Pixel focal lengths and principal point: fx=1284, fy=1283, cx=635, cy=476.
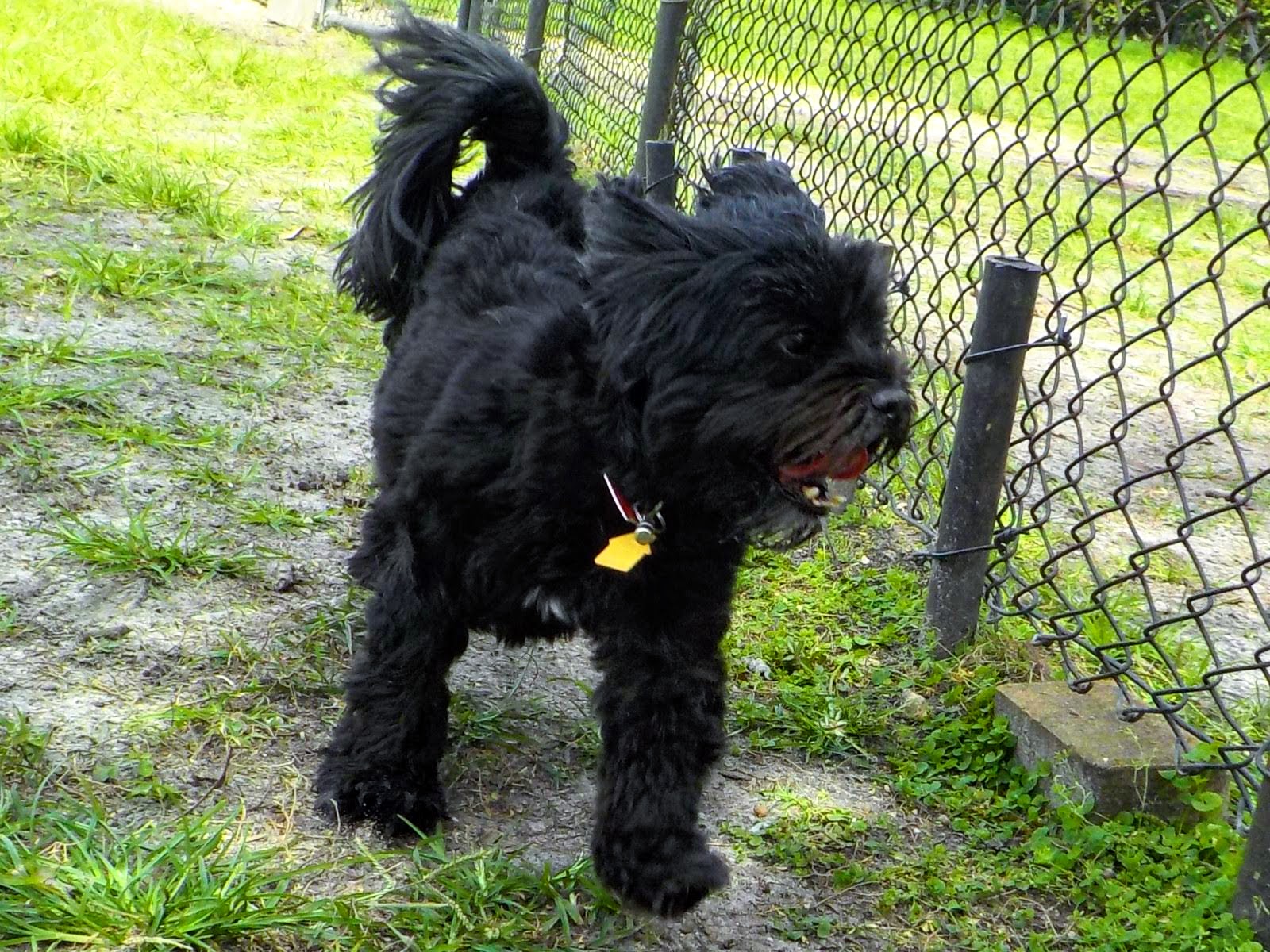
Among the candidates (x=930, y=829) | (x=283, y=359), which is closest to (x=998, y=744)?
(x=930, y=829)

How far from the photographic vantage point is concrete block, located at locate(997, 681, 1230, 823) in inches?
111

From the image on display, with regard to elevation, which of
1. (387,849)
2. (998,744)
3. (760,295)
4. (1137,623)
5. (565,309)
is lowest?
(387,849)

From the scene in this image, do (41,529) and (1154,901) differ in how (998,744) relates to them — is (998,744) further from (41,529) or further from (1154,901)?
(41,529)

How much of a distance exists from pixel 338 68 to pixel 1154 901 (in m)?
9.34

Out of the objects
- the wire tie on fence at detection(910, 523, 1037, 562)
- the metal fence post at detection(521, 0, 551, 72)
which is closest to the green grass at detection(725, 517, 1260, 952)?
the wire tie on fence at detection(910, 523, 1037, 562)

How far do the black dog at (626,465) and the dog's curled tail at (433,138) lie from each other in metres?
0.49

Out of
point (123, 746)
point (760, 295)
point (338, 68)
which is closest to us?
point (760, 295)

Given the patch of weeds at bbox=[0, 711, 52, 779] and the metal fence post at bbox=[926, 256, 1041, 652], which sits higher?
the metal fence post at bbox=[926, 256, 1041, 652]

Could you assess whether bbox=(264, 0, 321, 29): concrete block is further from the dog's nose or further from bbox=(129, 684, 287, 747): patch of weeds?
the dog's nose

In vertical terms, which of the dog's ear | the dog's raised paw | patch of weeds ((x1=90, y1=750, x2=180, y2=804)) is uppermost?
the dog's ear

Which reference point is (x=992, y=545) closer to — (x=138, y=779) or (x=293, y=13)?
(x=138, y=779)

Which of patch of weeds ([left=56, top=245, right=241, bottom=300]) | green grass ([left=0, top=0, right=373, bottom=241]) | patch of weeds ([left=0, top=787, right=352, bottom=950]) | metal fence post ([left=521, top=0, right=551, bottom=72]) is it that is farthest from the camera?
metal fence post ([left=521, top=0, right=551, bottom=72])

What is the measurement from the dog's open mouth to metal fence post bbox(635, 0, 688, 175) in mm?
3327

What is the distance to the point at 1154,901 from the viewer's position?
2.61 meters
